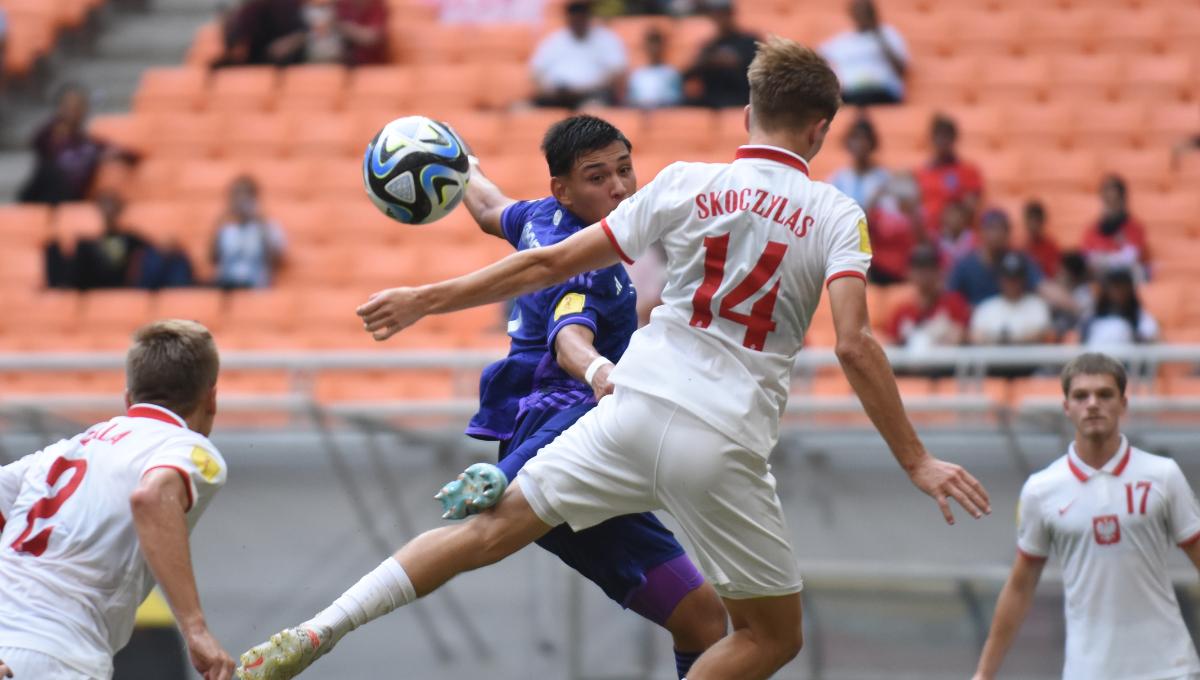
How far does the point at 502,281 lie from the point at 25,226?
32.3 feet

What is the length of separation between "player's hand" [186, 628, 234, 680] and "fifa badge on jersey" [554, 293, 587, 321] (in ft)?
4.79

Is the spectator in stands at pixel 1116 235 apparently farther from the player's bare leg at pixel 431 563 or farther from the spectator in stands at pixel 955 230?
the player's bare leg at pixel 431 563

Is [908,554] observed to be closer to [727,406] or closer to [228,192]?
[727,406]

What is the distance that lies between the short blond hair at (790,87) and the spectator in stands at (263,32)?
1020cm

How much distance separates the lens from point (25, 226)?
44.8 ft

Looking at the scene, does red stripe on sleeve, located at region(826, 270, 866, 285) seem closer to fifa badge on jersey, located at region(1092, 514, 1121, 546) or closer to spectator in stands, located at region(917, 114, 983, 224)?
fifa badge on jersey, located at region(1092, 514, 1121, 546)

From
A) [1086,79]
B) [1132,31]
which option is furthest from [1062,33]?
[1086,79]

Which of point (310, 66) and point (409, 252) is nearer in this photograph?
point (409, 252)

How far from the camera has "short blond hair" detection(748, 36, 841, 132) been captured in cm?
491

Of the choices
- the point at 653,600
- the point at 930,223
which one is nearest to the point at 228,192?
the point at 930,223

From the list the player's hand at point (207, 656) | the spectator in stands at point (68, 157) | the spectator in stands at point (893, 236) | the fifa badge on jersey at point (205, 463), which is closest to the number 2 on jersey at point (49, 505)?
the fifa badge on jersey at point (205, 463)

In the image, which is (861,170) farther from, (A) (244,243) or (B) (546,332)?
(B) (546,332)

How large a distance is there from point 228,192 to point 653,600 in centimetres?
806

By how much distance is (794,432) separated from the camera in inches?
365
